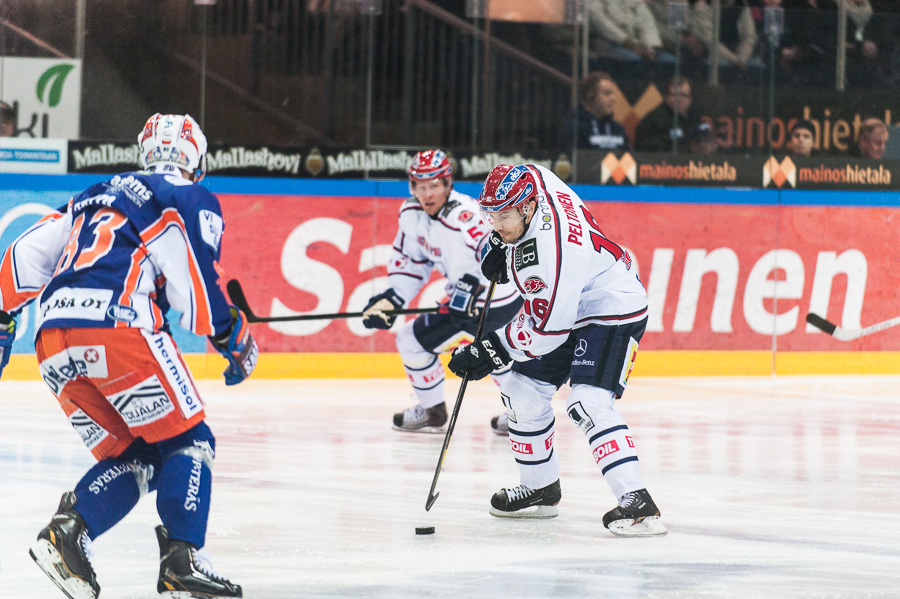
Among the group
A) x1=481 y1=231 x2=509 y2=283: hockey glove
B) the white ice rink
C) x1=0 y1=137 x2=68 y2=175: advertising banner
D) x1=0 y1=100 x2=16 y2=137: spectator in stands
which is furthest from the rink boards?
x1=481 y1=231 x2=509 y2=283: hockey glove

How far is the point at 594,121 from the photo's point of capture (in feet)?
30.1

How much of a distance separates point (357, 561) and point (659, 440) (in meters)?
2.81

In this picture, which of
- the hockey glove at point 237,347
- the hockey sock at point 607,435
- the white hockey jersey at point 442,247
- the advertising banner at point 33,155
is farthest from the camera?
the advertising banner at point 33,155

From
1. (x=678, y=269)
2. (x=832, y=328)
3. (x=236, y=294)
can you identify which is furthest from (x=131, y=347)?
(x=678, y=269)

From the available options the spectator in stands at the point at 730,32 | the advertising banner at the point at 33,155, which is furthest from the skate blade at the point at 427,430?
the spectator in stands at the point at 730,32

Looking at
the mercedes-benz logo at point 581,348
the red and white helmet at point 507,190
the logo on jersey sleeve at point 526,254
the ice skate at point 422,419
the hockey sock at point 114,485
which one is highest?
the red and white helmet at point 507,190

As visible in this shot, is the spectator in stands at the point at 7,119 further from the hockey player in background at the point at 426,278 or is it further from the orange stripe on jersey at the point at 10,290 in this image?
the orange stripe on jersey at the point at 10,290

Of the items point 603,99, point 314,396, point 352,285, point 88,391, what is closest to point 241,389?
point 314,396

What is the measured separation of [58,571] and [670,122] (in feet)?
22.7

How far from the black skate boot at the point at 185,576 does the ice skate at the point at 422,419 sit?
3394 mm

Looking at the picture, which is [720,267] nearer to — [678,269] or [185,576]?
[678,269]

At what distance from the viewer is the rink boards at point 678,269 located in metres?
8.42

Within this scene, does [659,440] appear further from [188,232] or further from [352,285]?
[188,232]

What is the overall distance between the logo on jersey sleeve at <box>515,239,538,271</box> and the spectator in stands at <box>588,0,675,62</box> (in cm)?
529
